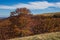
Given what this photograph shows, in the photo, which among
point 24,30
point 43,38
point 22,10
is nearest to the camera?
point 43,38

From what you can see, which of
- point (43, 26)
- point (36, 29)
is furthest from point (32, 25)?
point (43, 26)

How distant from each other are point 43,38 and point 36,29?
1589cm

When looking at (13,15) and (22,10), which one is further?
(22,10)

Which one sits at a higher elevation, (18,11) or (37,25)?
(18,11)

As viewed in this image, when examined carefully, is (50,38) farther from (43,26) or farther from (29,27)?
(43,26)

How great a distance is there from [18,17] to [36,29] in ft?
13.1

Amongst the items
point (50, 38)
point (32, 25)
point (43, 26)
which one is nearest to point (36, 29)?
point (32, 25)

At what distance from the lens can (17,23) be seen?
3425 cm

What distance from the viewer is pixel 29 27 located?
115 feet

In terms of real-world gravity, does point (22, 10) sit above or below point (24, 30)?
above

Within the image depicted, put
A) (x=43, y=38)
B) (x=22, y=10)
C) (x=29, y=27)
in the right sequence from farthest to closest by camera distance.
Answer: (x=22, y=10)
(x=29, y=27)
(x=43, y=38)

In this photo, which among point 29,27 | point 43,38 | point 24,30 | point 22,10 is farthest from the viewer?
point 22,10

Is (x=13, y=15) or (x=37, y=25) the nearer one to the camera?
(x=13, y=15)

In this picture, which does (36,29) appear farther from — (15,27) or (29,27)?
(15,27)
